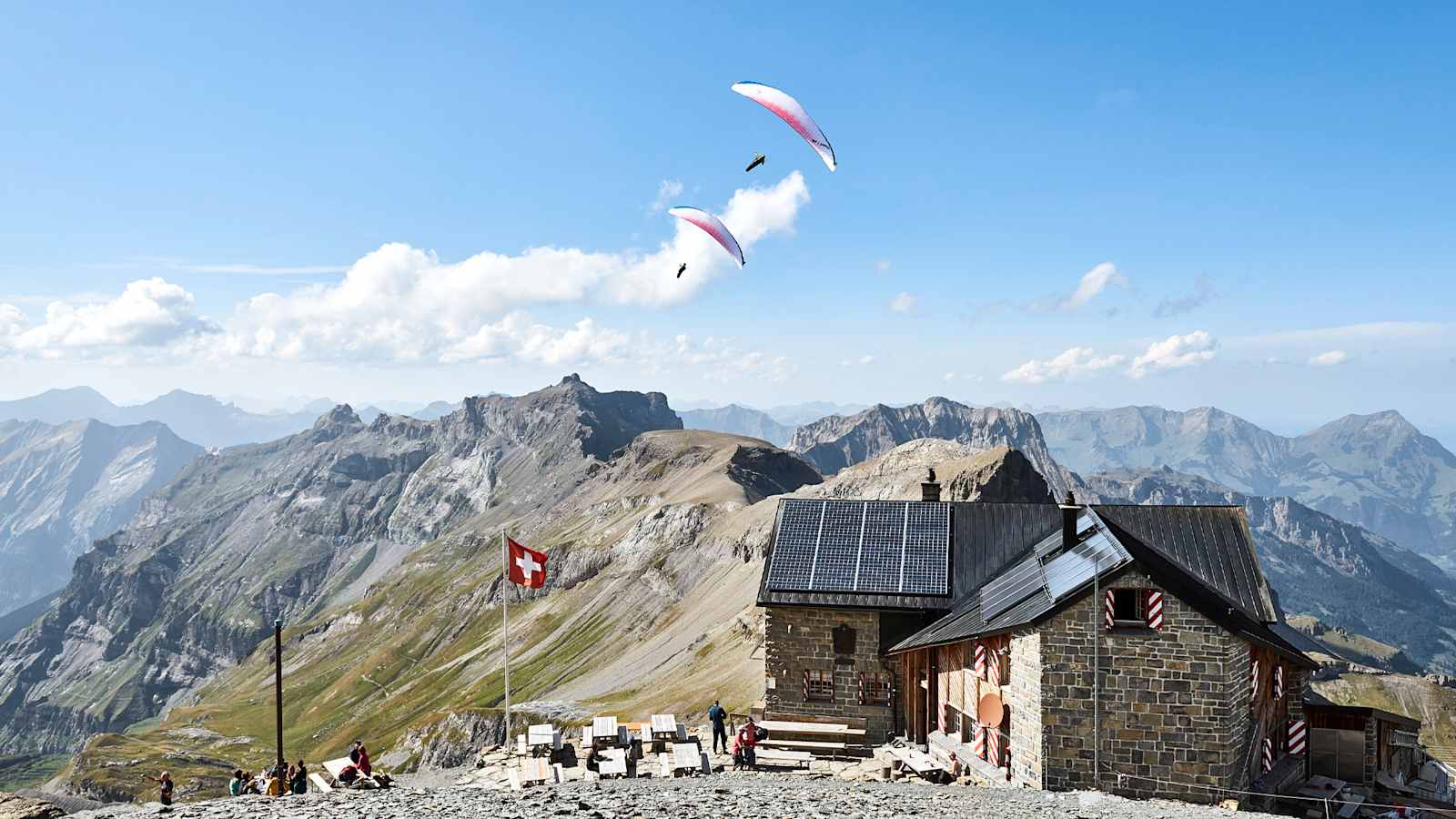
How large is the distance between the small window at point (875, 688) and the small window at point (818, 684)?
1.18 metres

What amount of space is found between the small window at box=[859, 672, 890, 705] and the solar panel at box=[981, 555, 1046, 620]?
517 cm

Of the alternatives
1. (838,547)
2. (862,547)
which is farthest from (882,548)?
(838,547)

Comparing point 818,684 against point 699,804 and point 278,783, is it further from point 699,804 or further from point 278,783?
point 278,783

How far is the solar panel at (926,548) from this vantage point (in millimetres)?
37938

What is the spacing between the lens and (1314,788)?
108 feet

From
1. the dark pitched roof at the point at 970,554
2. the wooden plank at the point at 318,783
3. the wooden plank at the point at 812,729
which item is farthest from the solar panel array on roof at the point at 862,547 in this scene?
the wooden plank at the point at 318,783

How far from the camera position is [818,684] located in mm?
37375

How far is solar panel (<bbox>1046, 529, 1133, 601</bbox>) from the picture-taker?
1144 inches

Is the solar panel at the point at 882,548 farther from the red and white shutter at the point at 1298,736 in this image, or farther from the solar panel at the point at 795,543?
the red and white shutter at the point at 1298,736

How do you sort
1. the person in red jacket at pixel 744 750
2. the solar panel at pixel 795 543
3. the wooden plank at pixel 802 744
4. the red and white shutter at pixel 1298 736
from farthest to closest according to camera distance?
the solar panel at pixel 795 543 < the red and white shutter at pixel 1298 736 < the wooden plank at pixel 802 744 < the person in red jacket at pixel 744 750

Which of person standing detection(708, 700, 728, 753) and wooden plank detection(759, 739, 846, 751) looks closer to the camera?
person standing detection(708, 700, 728, 753)

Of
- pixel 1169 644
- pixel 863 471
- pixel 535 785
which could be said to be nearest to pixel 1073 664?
pixel 1169 644

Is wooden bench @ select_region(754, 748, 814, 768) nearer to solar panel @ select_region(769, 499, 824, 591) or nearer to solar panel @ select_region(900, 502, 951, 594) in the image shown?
solar panel @ select_region(769, 499, 824, 591)

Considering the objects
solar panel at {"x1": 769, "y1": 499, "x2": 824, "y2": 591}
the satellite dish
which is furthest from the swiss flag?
the satellite dish
